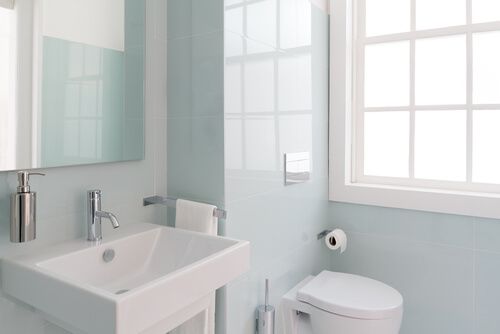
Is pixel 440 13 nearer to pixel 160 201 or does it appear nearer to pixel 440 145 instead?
pixel 440 145

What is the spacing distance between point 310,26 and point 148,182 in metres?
1.15

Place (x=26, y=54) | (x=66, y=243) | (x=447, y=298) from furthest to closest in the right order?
(x=447, y=298)
(x=66, y=243)
(x=26, y=54)

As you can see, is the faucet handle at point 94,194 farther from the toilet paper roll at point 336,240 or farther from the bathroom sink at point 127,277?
the toilet paper roll at point 336,240

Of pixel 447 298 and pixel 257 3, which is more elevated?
pixel 257 3

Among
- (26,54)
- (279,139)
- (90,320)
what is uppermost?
(26,54)

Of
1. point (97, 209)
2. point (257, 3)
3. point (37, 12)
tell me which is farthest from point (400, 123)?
point (37, 12)

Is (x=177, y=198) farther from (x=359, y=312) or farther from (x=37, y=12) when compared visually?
(x=359, y=312)

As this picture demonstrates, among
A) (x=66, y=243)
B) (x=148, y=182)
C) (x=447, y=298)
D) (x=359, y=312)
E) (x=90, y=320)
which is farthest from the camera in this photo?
(x=447, y=298)

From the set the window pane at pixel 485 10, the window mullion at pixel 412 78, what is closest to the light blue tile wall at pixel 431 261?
the window mullion at pixel 412 78

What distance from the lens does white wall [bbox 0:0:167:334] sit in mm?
1071

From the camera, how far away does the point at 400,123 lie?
217 cm

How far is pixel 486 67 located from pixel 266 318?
5.29ft

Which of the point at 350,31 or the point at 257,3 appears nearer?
the point at 257,3

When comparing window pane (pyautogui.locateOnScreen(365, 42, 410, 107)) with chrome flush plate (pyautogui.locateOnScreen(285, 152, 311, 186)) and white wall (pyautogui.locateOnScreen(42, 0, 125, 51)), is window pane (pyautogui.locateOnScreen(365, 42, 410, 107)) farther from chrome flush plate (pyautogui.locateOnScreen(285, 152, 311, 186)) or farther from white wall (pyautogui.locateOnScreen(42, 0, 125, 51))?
white wall (pyautogui.locateOnScreen(42, 0, 125, 51))
